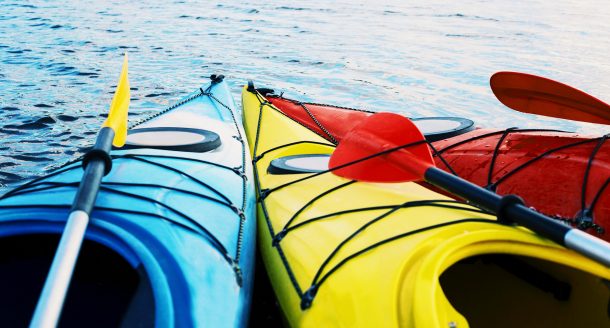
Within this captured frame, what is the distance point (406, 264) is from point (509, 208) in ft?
1.28

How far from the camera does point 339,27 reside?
11.9 metres

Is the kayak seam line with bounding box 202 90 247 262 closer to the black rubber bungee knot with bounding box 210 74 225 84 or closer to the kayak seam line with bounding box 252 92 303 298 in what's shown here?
the kayak seam line with bounding box 252 92 303 298

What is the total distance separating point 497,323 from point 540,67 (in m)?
7.20

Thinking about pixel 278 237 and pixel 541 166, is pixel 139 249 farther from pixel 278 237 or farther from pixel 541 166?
pixel 541 166

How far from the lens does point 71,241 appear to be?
5.78 ft

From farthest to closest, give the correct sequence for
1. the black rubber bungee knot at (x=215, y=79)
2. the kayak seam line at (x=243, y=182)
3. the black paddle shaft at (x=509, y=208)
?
the black rubber bungee knot at (x=215, y=79)
the kayak seam line at (x=243, y=182)
the black paddle shaft at (x=509, y=208)

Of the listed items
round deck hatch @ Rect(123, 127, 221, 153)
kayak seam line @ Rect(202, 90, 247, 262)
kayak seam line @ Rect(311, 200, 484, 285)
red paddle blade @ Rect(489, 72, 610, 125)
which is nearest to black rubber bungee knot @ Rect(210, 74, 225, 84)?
kayak seam line @ Rect(202, 90, 247, 262)

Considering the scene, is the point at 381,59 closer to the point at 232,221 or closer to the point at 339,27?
the point at 339,27

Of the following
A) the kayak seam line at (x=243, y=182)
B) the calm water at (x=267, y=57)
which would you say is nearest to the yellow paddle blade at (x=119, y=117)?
the kayak seam line at (x=243, y=182)

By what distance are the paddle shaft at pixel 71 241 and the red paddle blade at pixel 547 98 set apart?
235 cm

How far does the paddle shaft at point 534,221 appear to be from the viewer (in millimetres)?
1543

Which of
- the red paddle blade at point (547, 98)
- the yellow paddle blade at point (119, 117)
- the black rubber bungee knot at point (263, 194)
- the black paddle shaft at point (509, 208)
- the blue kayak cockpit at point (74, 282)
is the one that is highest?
the red paddle blade at point (547, 98)

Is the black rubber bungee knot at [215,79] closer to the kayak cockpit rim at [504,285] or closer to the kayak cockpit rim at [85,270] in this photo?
the kayak cockpit rim at [85,270]

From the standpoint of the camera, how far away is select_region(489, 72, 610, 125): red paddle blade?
9.85 feet
